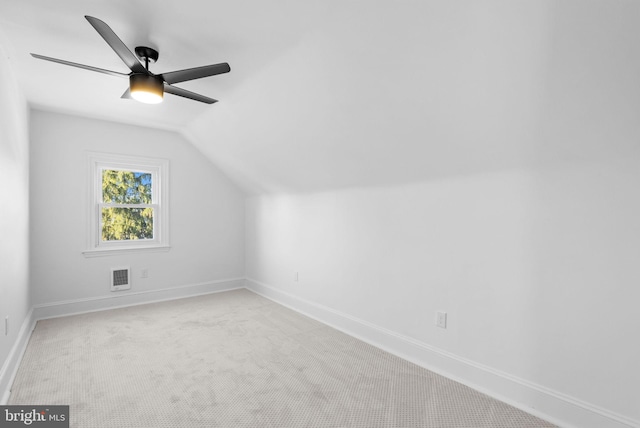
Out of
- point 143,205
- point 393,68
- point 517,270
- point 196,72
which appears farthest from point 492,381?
point 143,205

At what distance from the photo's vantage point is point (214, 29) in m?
2.08

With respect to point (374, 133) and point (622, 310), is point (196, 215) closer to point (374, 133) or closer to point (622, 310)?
point (374, 133)

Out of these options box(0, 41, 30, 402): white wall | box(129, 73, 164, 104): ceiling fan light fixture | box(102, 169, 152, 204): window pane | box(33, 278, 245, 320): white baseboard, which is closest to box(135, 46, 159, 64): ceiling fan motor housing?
box(129, 73, 164, 104): ceiling fan light fixture

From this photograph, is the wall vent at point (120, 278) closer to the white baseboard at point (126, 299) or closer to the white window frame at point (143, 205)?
the white baseboard at point (126, 299)

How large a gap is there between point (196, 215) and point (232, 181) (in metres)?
0.76

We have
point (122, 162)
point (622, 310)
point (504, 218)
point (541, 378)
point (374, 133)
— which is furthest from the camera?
point (122, 162)

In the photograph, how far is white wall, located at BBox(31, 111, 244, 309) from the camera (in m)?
3.80

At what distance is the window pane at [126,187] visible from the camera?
4.29 metres

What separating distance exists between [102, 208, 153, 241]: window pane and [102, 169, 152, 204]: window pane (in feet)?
0.43

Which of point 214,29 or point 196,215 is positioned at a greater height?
point 214,29

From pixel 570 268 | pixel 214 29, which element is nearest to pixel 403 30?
pixel 214 29

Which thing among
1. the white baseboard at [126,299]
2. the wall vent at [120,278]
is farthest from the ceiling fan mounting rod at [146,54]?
the white baseboard at [126,299]

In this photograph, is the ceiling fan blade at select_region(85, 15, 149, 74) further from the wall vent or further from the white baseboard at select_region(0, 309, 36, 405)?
the wall vent

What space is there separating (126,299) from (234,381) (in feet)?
8.89
